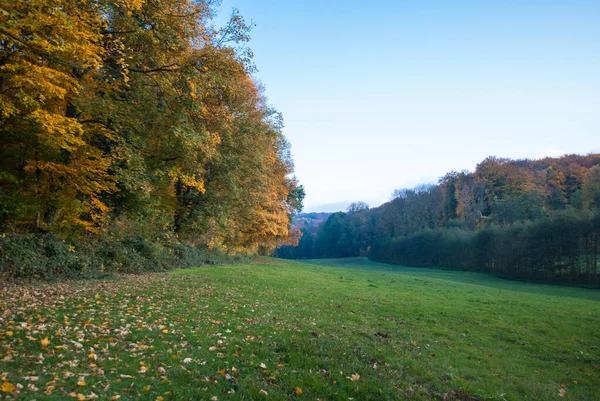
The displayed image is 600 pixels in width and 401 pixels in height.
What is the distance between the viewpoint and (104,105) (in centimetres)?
1500

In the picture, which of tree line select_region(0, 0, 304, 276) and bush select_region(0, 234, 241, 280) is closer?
tree line select_region(0, 0, 304, 276)

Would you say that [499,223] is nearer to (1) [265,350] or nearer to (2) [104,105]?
(2) [104,105]

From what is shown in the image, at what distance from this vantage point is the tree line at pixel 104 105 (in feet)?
39.1

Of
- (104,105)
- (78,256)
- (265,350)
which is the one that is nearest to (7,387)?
(265,350)

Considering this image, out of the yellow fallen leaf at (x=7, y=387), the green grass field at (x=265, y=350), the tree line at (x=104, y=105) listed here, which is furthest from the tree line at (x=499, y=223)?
the yellow fallen leaf at (x=7, y=387)

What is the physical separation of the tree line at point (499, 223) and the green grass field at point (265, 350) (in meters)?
34.0

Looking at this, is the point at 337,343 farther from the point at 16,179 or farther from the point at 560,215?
the point at 560,215

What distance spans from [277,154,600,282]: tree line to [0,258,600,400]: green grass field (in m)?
34.0

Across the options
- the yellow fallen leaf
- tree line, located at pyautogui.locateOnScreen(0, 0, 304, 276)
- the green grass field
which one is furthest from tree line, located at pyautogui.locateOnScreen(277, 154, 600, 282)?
the yellow fallen leaf

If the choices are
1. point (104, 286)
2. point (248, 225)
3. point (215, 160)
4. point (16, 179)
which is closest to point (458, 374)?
point (104, 286)

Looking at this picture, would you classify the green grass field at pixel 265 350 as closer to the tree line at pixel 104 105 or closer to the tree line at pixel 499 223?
the tree line at pixel 104 105

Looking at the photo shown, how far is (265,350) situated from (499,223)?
68289 millimetres

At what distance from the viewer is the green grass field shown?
18.7 feet

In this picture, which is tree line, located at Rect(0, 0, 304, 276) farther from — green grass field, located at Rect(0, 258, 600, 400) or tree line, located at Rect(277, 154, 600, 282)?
tree line, located at Rect(277, 154, 600, 282)
